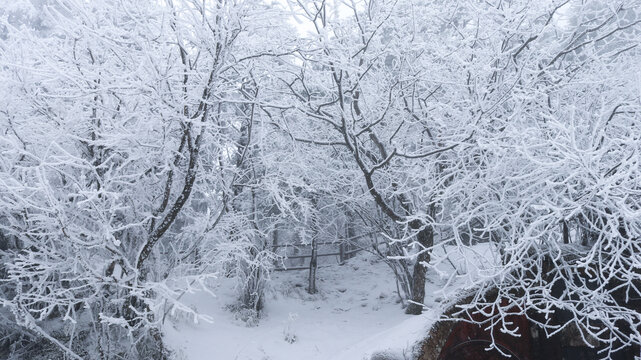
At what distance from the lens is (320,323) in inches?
433

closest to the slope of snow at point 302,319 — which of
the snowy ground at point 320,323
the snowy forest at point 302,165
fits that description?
the snowy ground at point 320,323

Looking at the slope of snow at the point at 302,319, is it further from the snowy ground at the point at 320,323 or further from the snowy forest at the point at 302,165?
the snowy forest at the point at 302,165

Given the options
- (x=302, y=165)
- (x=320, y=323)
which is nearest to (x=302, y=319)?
(x=320, y=323)

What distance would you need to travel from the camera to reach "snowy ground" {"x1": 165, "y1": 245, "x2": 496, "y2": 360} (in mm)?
6054

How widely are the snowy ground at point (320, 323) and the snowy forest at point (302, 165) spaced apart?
0.09 m

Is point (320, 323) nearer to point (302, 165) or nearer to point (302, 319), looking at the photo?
point (302, 319)

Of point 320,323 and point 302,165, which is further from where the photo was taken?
point 320,323

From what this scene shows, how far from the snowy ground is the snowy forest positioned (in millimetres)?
93

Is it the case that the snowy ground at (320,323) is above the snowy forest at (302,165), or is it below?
below

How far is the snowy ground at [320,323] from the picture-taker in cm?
605

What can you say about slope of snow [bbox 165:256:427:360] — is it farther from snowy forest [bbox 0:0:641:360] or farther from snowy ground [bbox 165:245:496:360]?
snowy forest [bbox 0:0:641:360]

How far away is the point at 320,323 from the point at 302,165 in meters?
5.71

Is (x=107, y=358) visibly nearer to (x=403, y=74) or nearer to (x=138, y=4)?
(x=138, y=4)

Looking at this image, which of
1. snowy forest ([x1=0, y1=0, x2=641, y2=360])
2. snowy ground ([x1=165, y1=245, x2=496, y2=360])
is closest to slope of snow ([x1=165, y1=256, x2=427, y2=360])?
snowy ground ([x1=165, y1=245, x2=496, y2=360])
